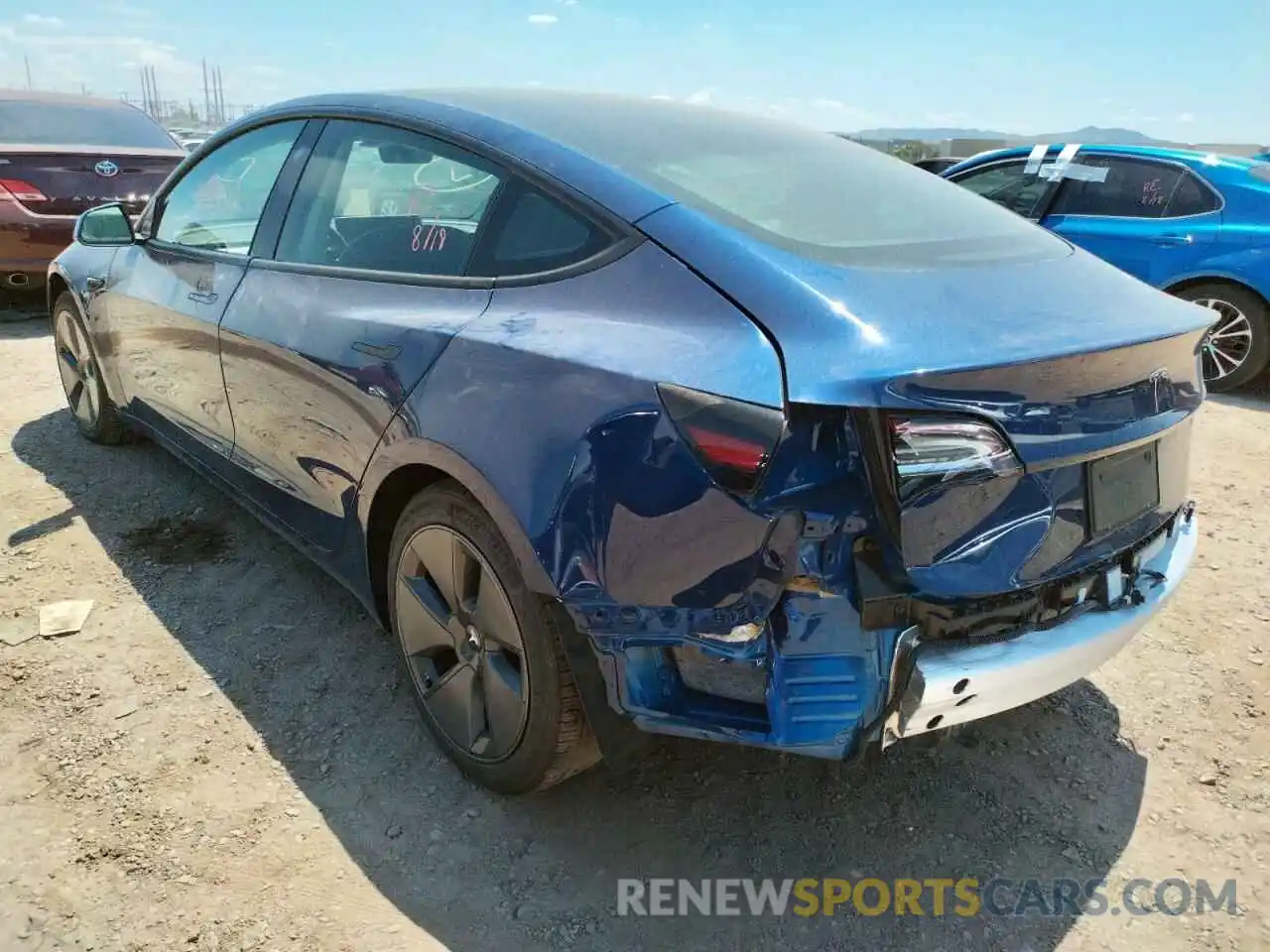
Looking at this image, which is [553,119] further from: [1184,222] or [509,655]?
[1184,222]

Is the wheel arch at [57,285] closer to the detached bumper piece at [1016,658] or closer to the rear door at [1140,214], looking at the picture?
the detached bumper piece at [1016,658]

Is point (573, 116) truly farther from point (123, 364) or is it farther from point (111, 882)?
point (123, 364)

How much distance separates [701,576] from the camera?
161 centimetres

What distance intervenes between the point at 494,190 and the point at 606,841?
1532mm

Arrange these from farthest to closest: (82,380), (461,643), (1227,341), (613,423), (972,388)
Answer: (1227,341), (82,380), (461,643), (613,423), (972,388)

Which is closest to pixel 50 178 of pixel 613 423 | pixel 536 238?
pixel 536 238

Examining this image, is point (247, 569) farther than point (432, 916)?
Yes

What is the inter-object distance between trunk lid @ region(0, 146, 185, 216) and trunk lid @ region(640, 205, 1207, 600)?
6.23 meters

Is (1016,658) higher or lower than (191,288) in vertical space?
lower

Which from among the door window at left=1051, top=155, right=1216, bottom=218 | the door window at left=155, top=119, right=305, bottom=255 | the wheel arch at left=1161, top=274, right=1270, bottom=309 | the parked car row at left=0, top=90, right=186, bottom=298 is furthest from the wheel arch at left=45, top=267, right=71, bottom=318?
the wheel arch at left=1161, top=274, right=1270, bottom=309

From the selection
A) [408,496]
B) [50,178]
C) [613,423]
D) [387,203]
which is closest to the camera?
[613,423]

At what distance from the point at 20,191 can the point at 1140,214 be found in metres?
7.62

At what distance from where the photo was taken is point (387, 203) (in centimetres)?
250

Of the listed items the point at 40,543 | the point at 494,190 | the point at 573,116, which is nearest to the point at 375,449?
the point at 494,190
